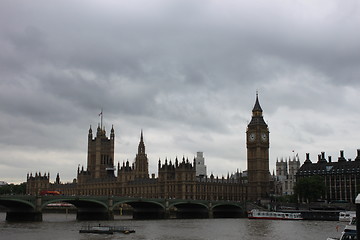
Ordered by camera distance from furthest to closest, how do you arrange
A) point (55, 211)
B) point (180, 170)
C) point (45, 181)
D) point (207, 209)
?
point (45, 181)
point (55, 211)
point (180, 170)
point (207, 209)

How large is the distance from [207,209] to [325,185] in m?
34.3

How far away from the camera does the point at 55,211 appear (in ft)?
437

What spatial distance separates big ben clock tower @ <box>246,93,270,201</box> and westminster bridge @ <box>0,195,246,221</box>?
78.2 ft

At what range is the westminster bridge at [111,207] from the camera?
79.8m

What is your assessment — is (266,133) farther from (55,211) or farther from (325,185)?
(55,211)

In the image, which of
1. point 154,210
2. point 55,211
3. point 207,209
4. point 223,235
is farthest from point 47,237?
point 55,211

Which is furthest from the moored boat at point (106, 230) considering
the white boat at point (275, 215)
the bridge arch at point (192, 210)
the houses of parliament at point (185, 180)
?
the houses of parliament at point (185, 180)

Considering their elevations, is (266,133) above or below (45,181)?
above

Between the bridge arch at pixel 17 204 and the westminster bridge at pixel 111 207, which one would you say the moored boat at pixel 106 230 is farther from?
the bridge arch at pixel 17 204

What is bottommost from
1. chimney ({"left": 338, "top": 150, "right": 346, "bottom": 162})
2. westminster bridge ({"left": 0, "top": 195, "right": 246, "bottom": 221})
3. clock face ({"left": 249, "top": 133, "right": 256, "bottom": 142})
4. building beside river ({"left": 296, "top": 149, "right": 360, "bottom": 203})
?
westminster bridge ({"left": 0, "top": 195, "right": 246, "bottom": 221})

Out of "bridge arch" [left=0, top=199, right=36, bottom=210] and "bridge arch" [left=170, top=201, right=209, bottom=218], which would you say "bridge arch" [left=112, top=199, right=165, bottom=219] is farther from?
"bridge arch" [left=0, top=199, right=36, bottom=210]

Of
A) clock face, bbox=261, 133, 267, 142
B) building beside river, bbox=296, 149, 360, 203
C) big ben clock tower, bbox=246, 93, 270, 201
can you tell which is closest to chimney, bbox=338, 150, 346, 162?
building beside river, bbox=296, 149, 360, 203

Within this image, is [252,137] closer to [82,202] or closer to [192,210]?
[192,210]

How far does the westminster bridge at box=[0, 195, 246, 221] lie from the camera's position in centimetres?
7975
